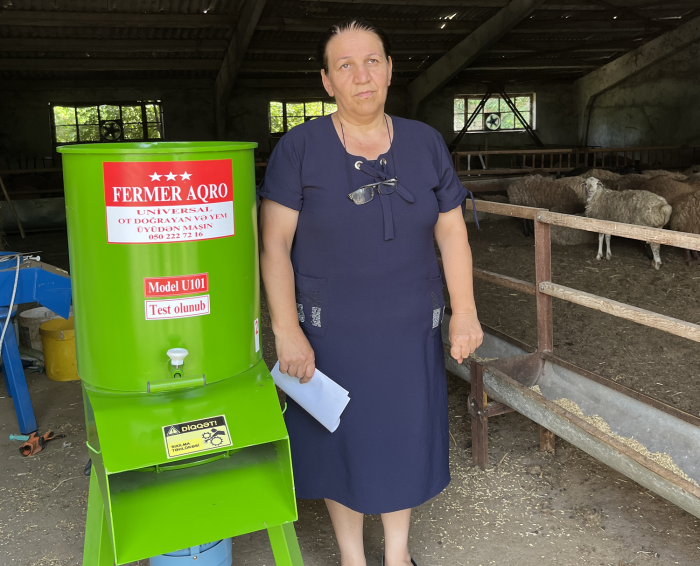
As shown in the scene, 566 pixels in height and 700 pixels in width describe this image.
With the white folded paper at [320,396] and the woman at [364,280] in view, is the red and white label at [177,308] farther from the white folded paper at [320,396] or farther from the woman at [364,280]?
the white folded paper at [320,396]

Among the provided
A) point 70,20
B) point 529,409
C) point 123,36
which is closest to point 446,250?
point 529,409

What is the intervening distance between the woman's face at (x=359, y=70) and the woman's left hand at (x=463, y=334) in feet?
2.15

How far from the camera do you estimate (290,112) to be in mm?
16156

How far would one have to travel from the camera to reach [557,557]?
7.36 feet

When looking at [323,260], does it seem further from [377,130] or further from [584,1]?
[584,1]

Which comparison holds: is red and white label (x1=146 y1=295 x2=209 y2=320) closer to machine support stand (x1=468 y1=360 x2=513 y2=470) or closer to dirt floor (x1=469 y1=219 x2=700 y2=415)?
machine support stand (x1=468 y1=360 x2=513 y2=470)

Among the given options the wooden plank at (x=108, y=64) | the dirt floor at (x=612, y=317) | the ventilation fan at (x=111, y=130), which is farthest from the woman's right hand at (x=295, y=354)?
the ventilation fan at (x=111, y=130)

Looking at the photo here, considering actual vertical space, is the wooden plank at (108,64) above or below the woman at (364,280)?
above

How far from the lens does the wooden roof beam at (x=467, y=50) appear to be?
1098 centimetres

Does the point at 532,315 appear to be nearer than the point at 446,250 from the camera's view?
No

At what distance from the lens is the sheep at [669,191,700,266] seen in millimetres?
6977

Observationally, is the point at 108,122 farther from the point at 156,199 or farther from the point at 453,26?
the point at 156,199

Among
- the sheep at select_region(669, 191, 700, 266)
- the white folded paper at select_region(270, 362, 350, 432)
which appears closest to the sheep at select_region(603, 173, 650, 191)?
the sheep at select_region(669, 191, 700, 266)

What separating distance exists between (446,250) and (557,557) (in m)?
1.15
